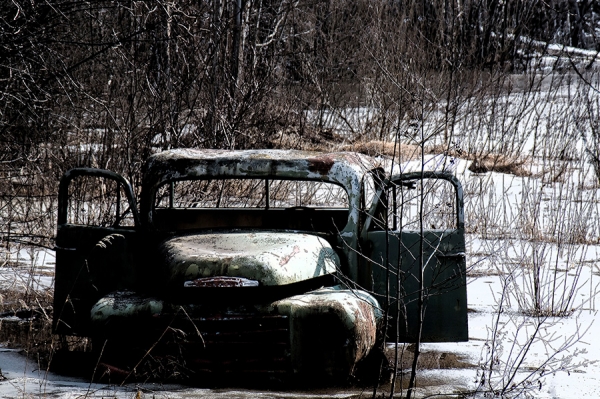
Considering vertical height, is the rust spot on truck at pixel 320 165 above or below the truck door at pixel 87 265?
above

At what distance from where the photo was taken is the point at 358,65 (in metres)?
13.9

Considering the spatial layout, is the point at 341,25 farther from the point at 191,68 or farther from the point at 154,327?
the point at 154,327

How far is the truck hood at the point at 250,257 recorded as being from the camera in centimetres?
350

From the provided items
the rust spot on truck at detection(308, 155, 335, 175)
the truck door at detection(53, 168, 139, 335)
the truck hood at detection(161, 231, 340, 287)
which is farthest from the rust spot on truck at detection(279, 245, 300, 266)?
the truck door at detection(53, 168, 139, 335)

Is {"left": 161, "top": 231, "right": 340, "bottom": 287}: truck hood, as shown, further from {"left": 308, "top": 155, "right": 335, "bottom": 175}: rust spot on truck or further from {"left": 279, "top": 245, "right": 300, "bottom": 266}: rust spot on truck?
{"left": 308, "top": 155, "right": 335, "bottom": 175}: rust spot on truck

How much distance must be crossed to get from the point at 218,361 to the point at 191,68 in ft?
16.8

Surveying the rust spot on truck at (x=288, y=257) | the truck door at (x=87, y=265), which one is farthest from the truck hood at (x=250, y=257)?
the truck door at (x=87, y=265)

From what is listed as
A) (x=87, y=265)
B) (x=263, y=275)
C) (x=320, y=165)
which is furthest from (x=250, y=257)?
(x=87, y=265)

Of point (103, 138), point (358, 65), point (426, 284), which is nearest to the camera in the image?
point (426, 284)

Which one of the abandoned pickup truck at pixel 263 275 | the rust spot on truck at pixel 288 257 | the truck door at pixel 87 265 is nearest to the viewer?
the abandoned pickup truck at pixel 263 275

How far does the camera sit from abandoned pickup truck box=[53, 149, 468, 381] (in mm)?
3486

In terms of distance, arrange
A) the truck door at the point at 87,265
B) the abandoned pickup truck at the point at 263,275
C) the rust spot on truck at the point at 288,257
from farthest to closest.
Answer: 1. the truck door at the point at 87,265
2. the rust spot on truck at the point at 288,257
3. the abandoned pickup truck at the point at 263,275

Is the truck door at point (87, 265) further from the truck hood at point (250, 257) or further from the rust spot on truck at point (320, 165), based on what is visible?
the rust spot on truck at point (320, 165)

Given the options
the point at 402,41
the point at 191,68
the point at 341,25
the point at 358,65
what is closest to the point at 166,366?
Answer: the point at 191,68
